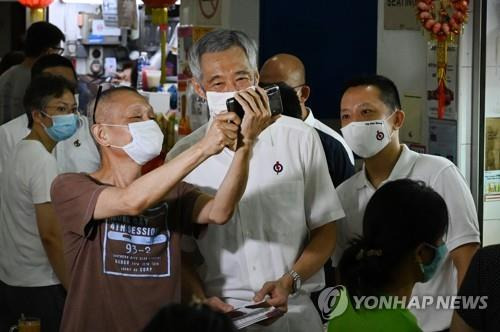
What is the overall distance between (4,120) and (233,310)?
4248 millimetres

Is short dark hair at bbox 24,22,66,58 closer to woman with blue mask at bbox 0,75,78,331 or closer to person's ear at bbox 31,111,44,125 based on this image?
person's ear at bbox 31,111,44,125

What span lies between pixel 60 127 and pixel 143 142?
1709 millimetres

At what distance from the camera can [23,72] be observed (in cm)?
712

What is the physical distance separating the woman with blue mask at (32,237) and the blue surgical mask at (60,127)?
7cm

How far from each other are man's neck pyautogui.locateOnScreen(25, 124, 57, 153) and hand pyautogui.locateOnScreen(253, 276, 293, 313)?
1.82 meters

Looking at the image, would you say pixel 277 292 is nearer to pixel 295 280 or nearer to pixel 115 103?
pixel 295 280

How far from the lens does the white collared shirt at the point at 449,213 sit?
351 centimetres

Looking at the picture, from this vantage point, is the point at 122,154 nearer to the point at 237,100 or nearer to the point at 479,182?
the point at 237,100

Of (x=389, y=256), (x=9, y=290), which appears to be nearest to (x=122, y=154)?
(x=389, y=256)

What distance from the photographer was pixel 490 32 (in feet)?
16.5

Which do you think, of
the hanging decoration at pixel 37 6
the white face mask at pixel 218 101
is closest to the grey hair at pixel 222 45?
the white face mask at pixel 218 101

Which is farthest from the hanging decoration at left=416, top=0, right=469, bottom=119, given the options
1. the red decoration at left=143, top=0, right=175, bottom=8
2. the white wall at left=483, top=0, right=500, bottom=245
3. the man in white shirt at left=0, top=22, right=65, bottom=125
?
the red decoration at left=143, top=0, right=175, bottom=8

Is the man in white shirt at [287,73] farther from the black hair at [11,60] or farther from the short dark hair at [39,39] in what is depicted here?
the black hair at [11,60]

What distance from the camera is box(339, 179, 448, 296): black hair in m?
2.80
